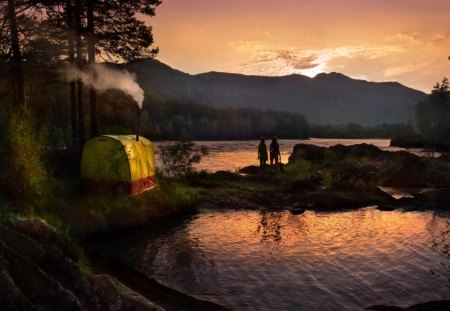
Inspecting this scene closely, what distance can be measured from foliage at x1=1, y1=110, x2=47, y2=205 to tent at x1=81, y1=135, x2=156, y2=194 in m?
5.28

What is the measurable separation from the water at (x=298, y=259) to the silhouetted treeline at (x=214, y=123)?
122023mm

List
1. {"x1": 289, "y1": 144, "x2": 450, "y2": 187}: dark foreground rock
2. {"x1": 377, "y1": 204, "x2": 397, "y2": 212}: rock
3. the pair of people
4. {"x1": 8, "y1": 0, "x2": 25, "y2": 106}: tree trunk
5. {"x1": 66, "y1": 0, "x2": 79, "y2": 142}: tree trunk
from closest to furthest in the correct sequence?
{"x1": 8, "y1": 0, "x2": 25, "y2": 106}: tree trunk → {"x1": 377, "y1": 204, "x2": 397, "y2": 212}: rock → {"x1": 66, "y1": 0, "x2": 79, "y2": 142}: tree trunk → {"x1": 289, "y1": 144, "x2": 450, "y2": 187}: dark foreground rock → the pair of people

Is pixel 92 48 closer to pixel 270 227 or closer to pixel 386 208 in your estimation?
pixel 270 227

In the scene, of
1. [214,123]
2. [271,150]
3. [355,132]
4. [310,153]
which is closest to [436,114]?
[355,132]

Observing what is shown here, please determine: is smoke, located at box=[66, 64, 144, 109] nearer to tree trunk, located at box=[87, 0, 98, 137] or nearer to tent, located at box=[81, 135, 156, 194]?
tree trunk, located at box=[87, 0, 98, 137]

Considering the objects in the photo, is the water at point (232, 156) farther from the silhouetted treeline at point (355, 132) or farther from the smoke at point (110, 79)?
the silhouetted treeline at point (355, 132)

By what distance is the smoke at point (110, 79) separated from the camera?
2377 cm

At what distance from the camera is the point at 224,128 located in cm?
17350

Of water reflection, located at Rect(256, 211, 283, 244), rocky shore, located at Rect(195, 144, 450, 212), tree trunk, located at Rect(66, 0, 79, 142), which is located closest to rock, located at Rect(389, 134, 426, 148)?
rocky shore, located at Rect(195, 144, 450, 212)

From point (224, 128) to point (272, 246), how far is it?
524 ft

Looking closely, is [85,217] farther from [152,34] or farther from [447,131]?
[447,131]

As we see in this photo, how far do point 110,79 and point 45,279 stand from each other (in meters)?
18.7

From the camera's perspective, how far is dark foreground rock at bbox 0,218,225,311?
6350 mm

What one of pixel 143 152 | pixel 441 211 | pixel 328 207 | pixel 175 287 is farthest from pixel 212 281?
pixel 441 211
